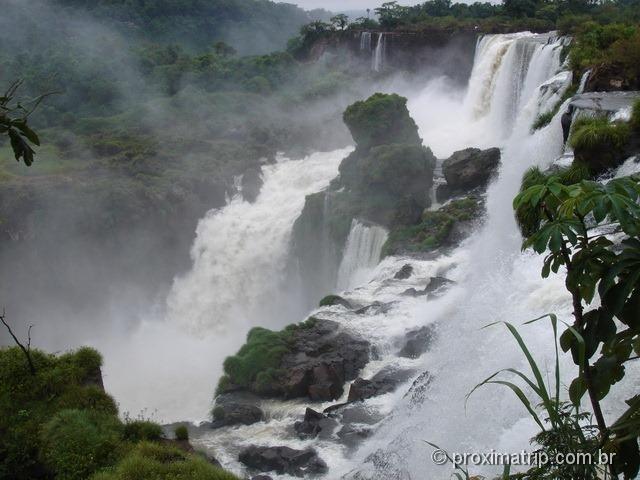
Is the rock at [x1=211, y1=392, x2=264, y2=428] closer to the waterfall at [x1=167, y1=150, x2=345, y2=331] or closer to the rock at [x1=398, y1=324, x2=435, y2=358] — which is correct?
the rock at [x1=398, y1=324, x2=435, y2=358]

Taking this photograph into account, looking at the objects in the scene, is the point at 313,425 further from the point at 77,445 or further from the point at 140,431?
the point at 77,445

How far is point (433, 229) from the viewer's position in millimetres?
17250

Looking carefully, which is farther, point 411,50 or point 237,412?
point 411,50

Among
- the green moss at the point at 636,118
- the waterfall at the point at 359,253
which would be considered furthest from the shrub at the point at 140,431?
the waterfall at the point at 359,253

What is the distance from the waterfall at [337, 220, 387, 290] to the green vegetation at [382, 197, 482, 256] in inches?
28.1

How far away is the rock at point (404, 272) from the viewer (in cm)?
1514

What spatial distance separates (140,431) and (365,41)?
35.2 m

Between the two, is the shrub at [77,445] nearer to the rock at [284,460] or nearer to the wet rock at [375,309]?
the rock at [284,460]

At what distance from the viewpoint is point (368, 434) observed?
392 inches

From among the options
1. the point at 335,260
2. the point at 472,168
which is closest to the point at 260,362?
the point at 335,260

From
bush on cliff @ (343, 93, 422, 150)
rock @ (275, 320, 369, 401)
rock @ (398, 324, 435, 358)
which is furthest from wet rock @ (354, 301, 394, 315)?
bush on cliff @ (343, 93, 422, 150)

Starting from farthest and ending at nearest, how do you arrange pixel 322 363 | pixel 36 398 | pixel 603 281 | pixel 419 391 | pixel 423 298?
pixel 423 298
pixel 322 363
pixel 419 391
pixel 36 398
pixel 603 281

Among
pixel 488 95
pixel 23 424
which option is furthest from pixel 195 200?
pixel 23 424

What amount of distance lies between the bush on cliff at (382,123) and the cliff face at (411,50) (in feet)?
41.1
